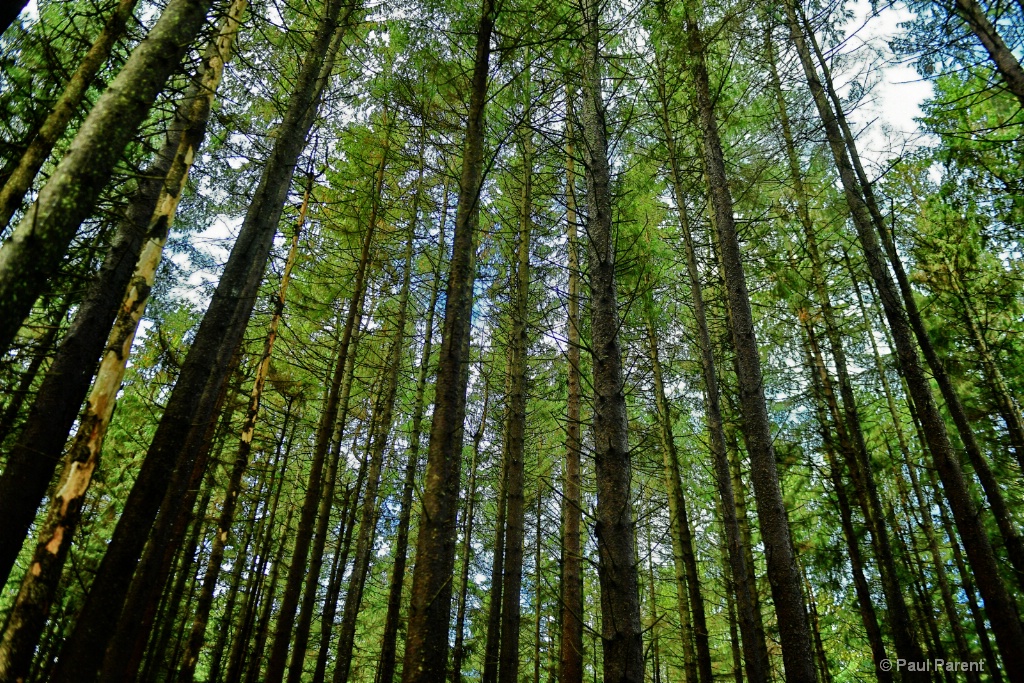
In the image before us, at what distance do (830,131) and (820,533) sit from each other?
10.5 meters

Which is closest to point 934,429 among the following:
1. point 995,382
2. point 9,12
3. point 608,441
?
point 995,382

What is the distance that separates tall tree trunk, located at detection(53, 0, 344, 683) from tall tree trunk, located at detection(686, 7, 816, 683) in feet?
18.0

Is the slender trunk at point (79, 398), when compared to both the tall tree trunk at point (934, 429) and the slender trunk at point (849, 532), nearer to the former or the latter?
the tall tree trunk at point (934, 429)

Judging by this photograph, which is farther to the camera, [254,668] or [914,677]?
[254,668]

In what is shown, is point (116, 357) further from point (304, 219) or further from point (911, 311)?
point (911, 311)

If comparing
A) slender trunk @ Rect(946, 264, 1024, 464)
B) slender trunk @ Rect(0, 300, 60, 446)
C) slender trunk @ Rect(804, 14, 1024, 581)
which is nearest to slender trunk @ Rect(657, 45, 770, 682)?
slender trunk @ Rect(804, 14, 1024, 581)

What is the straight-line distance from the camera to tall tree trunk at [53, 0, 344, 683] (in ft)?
12.1

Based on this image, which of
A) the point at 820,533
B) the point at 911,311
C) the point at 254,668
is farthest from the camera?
the point at 820,533

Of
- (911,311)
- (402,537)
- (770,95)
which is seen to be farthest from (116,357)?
(770,95)

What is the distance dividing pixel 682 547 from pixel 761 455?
154 inches

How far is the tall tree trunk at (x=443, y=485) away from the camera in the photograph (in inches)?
126

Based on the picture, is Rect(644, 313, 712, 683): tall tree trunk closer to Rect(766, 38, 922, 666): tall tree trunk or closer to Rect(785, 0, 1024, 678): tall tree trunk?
Rect(766, 38, 922, 666): tall tree trunk

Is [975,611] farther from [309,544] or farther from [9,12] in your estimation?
[9,12]

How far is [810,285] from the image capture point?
9406 millimetres
